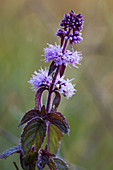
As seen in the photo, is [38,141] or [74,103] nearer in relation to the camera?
[38,141]

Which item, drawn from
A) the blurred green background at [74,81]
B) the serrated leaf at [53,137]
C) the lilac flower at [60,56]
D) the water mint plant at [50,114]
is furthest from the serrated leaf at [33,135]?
the blurred green background at [74,81]

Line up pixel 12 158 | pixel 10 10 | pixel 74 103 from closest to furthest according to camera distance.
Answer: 1. pixel 12 158
2. pixel 74 103
3. pixel 10 10

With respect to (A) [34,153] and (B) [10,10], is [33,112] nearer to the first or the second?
(A) [34,153]

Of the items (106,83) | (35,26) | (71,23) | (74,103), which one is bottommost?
(71,23)

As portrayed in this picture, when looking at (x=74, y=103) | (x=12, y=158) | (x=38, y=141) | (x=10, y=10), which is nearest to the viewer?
(x=38, y=141)

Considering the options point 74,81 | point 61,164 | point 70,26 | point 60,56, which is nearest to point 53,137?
point 61,164

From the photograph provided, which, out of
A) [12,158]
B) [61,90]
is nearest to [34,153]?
[61,90]

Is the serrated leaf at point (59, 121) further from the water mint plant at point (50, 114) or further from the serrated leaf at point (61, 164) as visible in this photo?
the serrated leaf at point (61, 164)

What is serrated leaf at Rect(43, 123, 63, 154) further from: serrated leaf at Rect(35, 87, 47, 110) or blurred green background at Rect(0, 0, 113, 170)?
blurred green background at Rect(0, 0, 113, 170)
